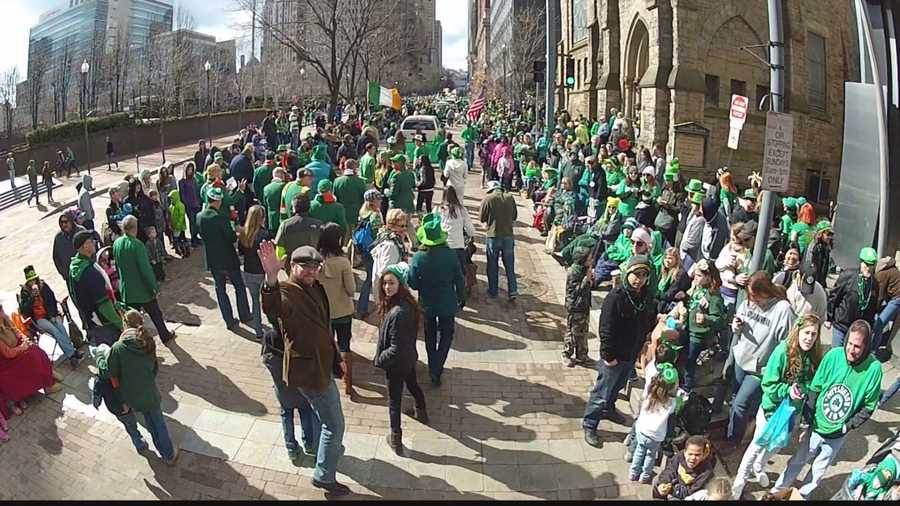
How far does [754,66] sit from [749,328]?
21.3 meters

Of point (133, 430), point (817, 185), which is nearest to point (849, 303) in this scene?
point (133, 430)

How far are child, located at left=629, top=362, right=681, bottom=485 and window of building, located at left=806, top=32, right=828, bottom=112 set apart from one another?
73.0ft

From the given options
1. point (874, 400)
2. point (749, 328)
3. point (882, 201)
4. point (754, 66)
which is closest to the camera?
point (874, 400)

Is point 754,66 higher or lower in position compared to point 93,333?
higher

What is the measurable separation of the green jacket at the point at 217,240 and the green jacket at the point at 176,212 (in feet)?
13.2

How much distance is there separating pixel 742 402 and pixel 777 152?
3024 millimetres

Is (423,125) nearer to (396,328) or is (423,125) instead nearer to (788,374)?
(396,328)

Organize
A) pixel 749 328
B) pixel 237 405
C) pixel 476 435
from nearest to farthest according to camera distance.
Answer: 1. pixel 749 328
2. pixel 476 435
3. pixel 237 405

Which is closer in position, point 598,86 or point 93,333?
point 93,333

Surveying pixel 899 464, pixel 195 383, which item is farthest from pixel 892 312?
pixel 195 383

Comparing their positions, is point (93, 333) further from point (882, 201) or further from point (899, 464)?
point (882, 201)

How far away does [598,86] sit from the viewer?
1131 inches

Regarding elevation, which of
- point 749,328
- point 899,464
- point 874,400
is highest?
point 749,328

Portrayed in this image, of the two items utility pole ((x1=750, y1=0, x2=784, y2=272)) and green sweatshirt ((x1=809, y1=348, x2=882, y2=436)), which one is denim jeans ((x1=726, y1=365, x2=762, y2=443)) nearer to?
green sweatshirt ((x1=809, y1=348, x2=882, y2=436))
